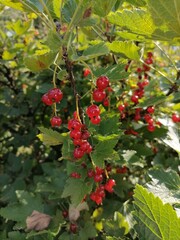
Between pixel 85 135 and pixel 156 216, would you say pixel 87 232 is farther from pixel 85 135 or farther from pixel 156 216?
pixel 156 216

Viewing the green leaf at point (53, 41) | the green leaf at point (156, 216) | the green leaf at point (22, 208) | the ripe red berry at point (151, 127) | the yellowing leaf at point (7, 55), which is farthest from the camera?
the yellowing leaf at point (7, 55)

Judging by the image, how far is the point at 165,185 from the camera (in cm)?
151

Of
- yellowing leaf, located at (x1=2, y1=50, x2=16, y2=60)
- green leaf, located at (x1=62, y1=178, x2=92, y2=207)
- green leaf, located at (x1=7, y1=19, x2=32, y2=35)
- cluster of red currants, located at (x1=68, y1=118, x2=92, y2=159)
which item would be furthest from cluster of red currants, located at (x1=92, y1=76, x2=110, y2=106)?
green leaf, located at (x1=7, y1=19, x2=32, y2=35)

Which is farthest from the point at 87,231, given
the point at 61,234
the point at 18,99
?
the point at 18,99

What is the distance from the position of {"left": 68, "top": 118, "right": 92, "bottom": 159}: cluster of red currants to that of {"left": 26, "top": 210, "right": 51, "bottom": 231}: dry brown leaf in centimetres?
46

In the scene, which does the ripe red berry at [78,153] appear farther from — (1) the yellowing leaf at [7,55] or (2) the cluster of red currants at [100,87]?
(1) the yellowing leaf at [7,55]

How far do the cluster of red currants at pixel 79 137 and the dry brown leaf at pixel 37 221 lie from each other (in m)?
0.46

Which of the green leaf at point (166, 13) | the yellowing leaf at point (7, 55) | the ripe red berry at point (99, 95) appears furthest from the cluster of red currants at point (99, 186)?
the yellowing leaf at point (7, 55)

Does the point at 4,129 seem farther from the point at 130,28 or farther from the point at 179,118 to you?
the point at 130,28

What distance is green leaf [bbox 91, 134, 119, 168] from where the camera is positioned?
4.73 ft

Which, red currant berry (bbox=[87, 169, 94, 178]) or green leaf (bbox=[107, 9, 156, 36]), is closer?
green leaf (bbox=[107, 9, 156, 36])

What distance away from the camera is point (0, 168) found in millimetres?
2889

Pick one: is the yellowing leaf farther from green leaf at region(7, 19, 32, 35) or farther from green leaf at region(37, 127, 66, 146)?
green leaf at region(37, 127, 66, 146)

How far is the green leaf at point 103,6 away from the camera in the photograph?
148 cm
